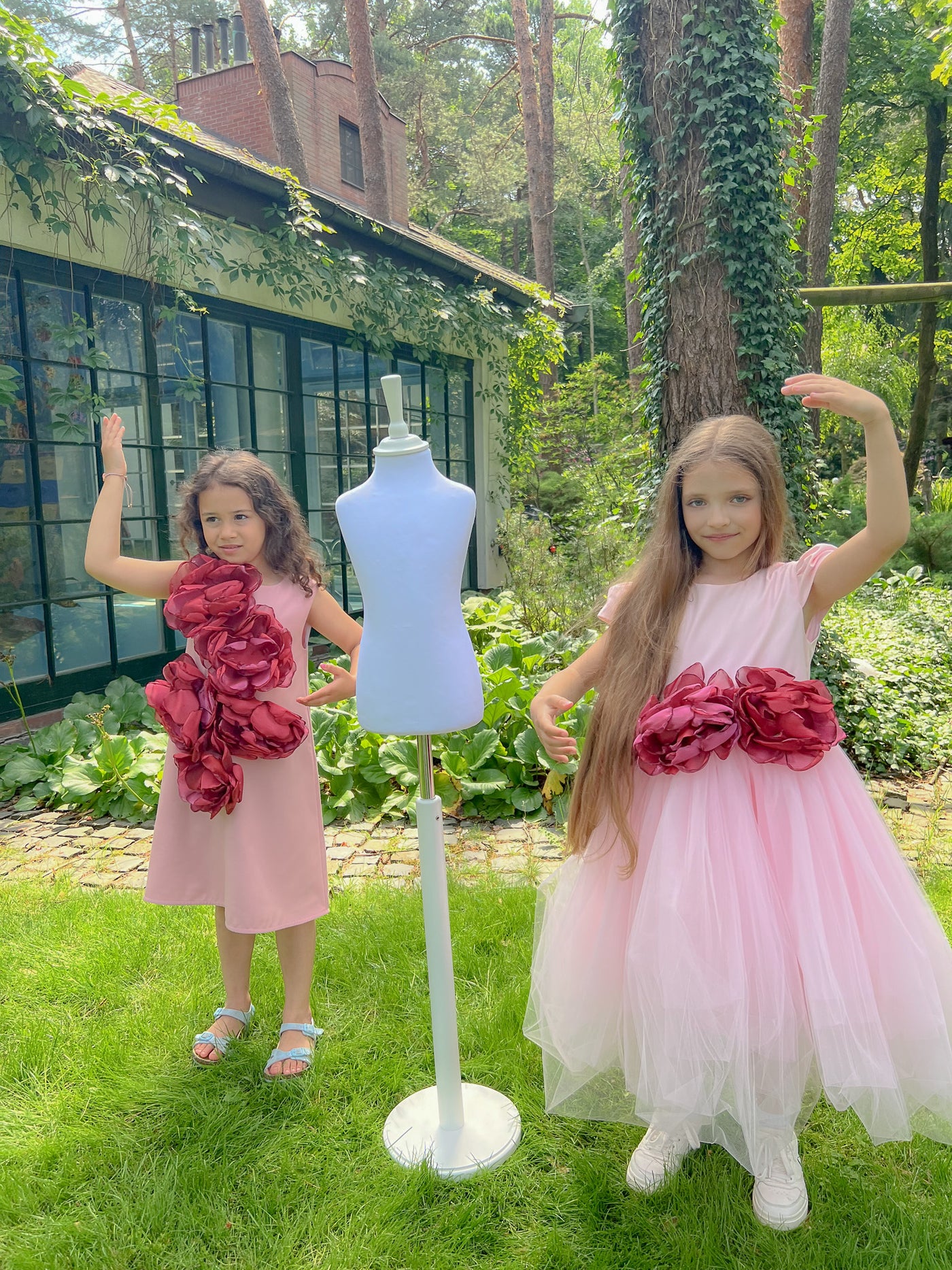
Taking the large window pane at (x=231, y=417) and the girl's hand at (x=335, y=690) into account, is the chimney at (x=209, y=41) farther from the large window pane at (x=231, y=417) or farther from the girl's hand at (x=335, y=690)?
the girl's hand at (x=335, y=690)

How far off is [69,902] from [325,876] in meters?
1.33

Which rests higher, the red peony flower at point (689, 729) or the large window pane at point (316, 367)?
the large window pane at point (316, 367)

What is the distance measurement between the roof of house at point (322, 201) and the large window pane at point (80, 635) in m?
2.63

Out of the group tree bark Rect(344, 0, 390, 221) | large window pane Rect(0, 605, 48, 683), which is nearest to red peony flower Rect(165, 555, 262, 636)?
large window pane Rect(0, 605, 48, 683)

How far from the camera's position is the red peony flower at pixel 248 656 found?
6.45ft

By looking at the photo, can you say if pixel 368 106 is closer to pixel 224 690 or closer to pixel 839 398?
pixel 224 690

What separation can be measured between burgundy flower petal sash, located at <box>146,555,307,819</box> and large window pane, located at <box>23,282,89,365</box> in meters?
3.40

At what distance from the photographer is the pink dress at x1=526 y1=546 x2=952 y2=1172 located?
151 centimetres

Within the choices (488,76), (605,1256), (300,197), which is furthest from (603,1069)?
(488,76)

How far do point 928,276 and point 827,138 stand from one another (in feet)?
20.5

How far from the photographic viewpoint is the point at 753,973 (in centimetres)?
155

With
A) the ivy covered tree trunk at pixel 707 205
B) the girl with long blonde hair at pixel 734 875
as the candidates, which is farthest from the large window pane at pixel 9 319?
the girl with long blonde hair at pixel 734 875

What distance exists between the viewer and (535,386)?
9461 mm

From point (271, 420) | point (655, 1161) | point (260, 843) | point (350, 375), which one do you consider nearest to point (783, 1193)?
point (655, 1161)
